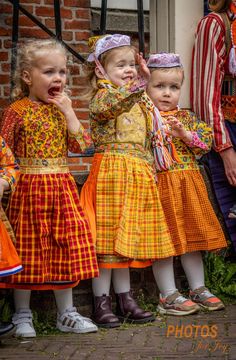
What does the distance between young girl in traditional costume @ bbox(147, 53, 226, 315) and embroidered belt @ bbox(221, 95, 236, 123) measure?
0.84 ft

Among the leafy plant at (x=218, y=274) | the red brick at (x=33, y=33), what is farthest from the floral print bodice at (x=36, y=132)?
the red brick at (x=33, y=33)

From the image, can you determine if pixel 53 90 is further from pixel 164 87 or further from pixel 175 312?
pixel 175 312

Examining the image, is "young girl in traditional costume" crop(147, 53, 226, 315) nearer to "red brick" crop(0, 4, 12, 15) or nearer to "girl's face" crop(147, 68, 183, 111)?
"girl's face" crop(147, 68, 183, 111)

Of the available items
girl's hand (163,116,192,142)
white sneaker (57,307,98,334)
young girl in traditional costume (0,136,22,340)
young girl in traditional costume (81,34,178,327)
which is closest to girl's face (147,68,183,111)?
girl's hand (163,116,192,142)

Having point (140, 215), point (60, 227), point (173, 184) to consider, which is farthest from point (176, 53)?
point (60, 227)

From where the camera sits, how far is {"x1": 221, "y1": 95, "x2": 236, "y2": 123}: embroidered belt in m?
5.02

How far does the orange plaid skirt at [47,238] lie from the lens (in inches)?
161

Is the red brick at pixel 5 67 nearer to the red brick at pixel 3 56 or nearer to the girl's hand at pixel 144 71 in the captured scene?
the red brick at pixel 3 56

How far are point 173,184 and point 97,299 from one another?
2.81ft

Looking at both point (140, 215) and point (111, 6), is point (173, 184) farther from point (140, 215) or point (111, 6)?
point (111, 6)

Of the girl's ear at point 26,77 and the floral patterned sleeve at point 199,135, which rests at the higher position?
the girl's ear at point 26,77

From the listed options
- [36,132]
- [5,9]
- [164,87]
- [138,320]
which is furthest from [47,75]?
[5,9]

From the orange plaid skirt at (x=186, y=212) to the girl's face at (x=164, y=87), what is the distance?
1.42ft

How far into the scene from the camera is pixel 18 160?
13.8 ft
